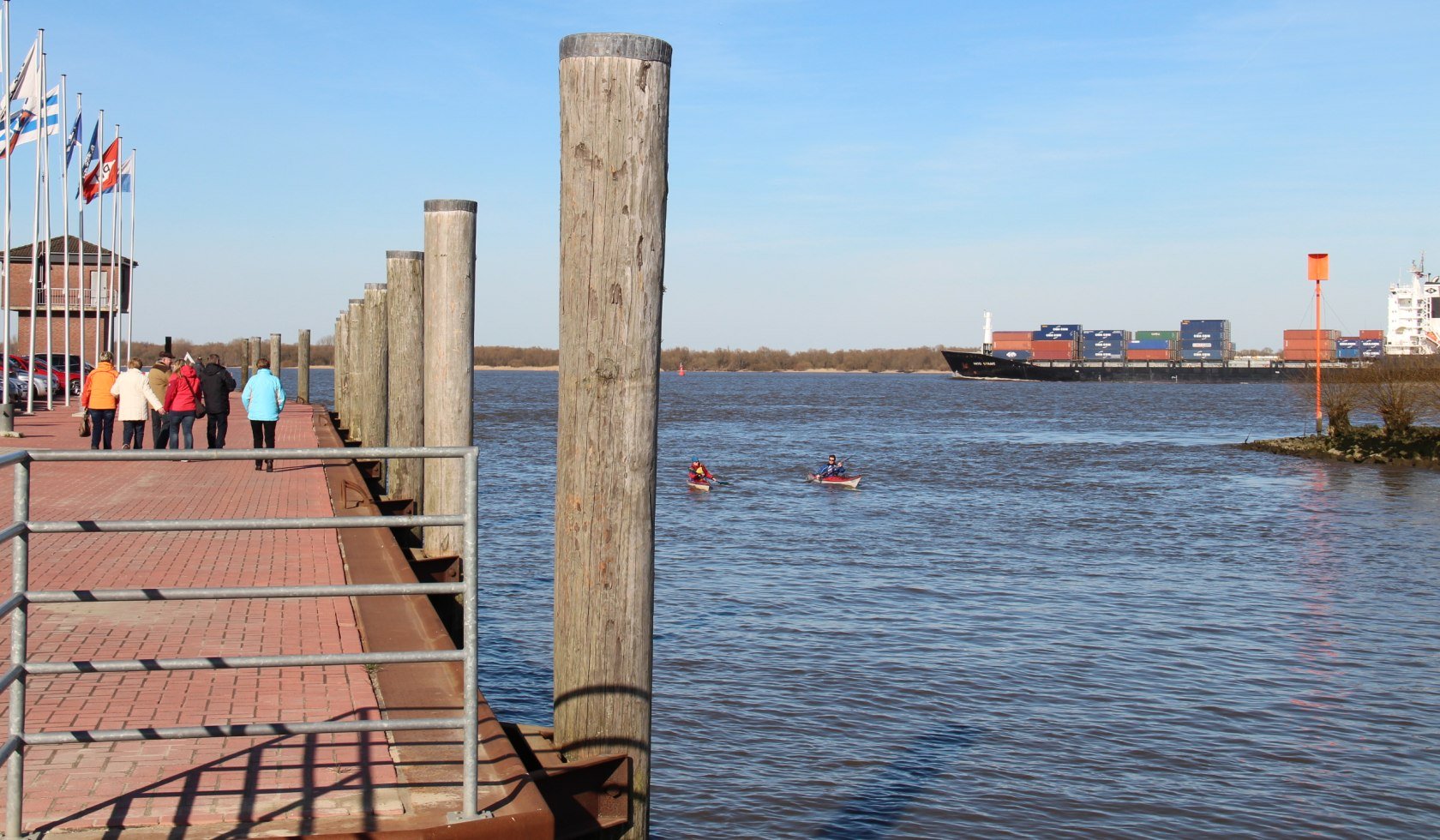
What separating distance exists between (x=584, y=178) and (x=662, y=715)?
721 centimetres

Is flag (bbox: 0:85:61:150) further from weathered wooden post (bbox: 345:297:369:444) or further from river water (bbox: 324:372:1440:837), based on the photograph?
river water (bbox: 324:372:1440:837)

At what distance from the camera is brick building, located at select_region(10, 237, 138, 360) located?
4362cm

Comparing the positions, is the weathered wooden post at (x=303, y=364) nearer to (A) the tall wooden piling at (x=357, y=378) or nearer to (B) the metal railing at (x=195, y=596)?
(A) the tall wooden piling at (x=357, y=378)

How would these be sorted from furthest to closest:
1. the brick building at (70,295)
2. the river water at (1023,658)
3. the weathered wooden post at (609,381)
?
1. the brick building at (70,295)
2. the river water at (1023,658)
3. the weathered wooden post at (609,381)

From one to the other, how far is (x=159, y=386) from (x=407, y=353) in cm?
964

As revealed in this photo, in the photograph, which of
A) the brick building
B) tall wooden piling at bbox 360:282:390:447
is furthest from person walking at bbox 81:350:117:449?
the brick building

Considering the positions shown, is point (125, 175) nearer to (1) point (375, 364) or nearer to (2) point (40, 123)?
(2) point (40, 123)

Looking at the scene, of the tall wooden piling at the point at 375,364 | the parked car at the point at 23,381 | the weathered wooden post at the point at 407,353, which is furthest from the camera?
→ the parked car at the point at 23,381

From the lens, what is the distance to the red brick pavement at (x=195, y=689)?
438 cm

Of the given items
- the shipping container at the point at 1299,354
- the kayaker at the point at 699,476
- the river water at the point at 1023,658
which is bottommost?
the river water at the point at 1023,658

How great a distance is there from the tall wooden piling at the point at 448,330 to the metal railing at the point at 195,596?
189 inches

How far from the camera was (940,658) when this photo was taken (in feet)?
44.4

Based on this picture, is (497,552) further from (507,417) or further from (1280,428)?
(1280,428)

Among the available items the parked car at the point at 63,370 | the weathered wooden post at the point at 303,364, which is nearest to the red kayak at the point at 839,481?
the weathered wooden post at the point at 303,364
